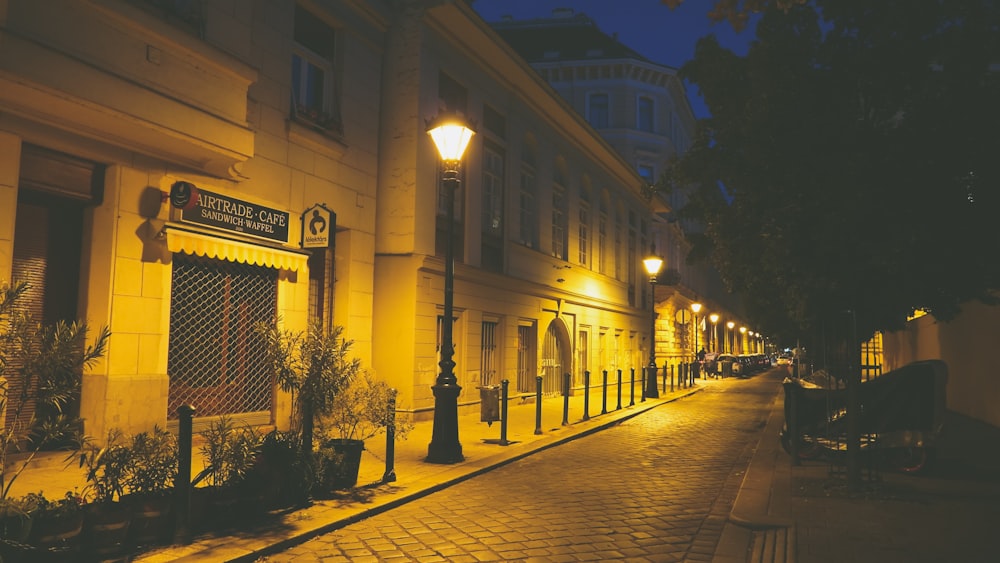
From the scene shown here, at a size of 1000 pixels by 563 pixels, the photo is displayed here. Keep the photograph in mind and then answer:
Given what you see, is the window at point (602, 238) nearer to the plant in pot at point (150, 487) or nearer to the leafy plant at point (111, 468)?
the plant in pot at point (150, 487)

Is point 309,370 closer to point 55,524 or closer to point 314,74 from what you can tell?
point 55,524

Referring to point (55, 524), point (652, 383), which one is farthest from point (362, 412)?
point (652, 383)

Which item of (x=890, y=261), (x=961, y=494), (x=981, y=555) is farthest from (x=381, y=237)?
(x=981, y=555)

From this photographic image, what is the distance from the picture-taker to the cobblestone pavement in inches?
227

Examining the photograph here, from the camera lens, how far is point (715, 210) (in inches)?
482

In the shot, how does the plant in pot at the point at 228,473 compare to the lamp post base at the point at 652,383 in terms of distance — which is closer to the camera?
the plant in pot at the point at 228,473

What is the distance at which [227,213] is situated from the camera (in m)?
10.8

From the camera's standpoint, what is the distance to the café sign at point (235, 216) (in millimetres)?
10172

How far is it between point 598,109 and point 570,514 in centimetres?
3831

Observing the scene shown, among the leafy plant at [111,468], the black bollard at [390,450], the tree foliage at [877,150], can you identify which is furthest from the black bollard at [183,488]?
the tree foliage at [877,150]

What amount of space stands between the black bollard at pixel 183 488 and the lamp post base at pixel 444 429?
173 inches

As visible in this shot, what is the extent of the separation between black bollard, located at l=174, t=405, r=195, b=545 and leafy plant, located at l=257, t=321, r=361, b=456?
4.71 ft

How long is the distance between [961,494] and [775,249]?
3201 mm

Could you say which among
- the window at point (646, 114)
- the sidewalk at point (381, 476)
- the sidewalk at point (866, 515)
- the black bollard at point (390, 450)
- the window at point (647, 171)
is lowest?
the sidewalk at point (381, 476)
